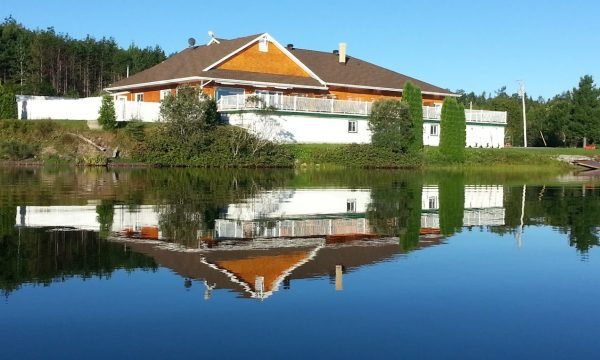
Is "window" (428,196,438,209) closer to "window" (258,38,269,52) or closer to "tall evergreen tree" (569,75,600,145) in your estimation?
"window" (258,38,269,52)

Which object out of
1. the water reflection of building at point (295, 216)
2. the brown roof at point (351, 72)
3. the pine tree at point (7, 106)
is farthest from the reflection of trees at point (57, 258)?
the brown roof at point (351, 72)

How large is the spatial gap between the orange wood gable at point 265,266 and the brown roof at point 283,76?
37806mm

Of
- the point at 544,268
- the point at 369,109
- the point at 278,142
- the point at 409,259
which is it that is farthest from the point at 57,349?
the point at 369,109

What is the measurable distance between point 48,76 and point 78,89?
618cm

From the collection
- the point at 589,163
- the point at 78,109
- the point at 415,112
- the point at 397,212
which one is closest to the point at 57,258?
the point at 397,212

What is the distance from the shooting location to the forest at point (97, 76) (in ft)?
262

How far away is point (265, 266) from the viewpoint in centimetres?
1058

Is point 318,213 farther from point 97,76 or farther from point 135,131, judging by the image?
point 97,76

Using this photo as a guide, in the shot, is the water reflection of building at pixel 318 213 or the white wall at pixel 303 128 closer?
the water reflection of building at pixel 318 213

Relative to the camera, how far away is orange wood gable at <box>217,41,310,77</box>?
5103 centimetres

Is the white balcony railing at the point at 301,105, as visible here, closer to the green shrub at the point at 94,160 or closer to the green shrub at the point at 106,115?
the green shrub at the point at 106,115

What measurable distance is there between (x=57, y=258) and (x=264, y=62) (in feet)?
141

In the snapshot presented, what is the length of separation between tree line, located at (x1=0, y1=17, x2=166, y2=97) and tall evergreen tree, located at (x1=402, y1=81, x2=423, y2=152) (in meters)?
39.8

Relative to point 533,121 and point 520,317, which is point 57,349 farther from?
point 533,121
